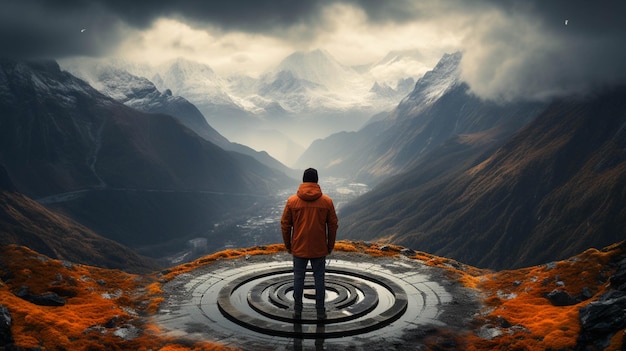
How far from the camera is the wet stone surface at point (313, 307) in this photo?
1864 centimetres

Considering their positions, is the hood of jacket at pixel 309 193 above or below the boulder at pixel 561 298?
above

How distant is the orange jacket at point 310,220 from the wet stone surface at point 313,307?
10.7ft

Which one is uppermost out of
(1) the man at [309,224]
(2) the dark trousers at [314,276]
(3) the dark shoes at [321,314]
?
(1) the man at [309,224]

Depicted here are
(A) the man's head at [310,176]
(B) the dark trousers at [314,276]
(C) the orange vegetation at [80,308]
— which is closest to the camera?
(C) the orange vegetation at [80,308]

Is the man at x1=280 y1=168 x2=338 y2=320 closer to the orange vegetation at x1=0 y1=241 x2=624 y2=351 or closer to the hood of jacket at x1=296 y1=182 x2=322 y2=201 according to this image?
the hood of jacket at x1=296 y1=182 x2=322 y2=201

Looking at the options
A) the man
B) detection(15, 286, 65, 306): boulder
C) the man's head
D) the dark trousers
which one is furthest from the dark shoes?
detection(15, 286, 65, 306): boulder

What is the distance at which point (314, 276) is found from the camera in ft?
67.2

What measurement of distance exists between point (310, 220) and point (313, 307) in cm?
492

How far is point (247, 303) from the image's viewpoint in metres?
22.8

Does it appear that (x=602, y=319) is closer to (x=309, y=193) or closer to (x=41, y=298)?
(x=309, y=193)

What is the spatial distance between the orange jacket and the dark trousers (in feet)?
1.75

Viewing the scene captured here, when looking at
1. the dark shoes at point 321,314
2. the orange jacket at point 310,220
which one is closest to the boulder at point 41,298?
the orange jacket at point 310,220

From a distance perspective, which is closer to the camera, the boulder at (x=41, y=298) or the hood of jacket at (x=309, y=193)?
the hood of jacket at (x=309, y=193)

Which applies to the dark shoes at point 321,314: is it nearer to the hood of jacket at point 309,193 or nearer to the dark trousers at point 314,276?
the dark trousers at point 314,276
